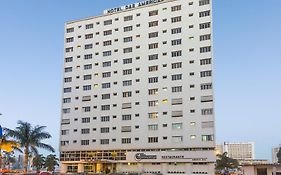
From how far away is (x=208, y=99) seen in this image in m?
87.4

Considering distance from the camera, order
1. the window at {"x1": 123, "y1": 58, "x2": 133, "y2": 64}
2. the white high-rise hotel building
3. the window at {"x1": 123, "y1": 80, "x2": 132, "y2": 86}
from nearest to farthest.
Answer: the white high-rise hotel building < the window at {"x1": 123, "y1": 80, "x2": 132, "y2": 86} < the window at {"x1": 123, "y1": 58, "x2": 133, "y2": 64}

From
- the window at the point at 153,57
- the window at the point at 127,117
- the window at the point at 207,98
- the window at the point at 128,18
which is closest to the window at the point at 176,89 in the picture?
the window at the point at 207,98

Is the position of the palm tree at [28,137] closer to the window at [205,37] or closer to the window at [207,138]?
the window at [207,138]

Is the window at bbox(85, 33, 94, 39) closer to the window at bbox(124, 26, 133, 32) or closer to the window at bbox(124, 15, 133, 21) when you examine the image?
the window at bbox(124, 26, 133, 32)

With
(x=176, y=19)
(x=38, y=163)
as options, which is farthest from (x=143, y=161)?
(x=176, y=19)

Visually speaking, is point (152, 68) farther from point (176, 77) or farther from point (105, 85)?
point (105, 85)

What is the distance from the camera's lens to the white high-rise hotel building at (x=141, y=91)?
88500 mm

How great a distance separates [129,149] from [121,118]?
827 centimetres

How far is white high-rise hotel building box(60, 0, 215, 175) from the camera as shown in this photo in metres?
88.5

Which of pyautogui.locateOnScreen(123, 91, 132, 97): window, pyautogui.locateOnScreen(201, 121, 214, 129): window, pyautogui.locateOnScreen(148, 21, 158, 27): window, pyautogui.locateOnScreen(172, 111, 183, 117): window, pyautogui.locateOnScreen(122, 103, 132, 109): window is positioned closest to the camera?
pyautogui.locateOnScreen(201, 121, 214, 129): window

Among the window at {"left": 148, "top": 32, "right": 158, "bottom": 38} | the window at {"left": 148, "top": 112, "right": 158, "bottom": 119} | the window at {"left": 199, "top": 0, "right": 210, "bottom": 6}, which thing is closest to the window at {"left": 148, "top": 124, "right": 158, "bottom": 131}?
the window at {"left": 148, "top": 112, "right": 158, "bottom": 119}

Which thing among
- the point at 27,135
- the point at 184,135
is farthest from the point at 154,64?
the point at 27,135

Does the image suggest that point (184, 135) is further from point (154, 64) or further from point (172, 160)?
point (154, 64)

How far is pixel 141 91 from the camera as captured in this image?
9519 cm
